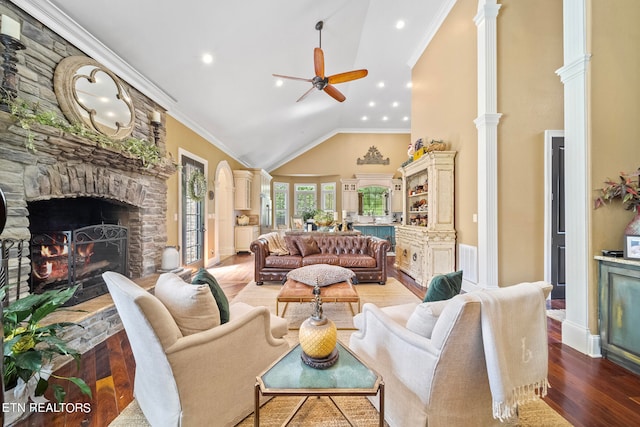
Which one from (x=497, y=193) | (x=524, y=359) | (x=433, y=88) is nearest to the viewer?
(x=524, y=359)

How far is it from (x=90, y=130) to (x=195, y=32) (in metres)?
1.63

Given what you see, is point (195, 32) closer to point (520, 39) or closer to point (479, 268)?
point (520, 39)

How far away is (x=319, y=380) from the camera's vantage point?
47.2 inches

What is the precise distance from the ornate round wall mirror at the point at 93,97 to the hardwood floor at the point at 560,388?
7.25 ft

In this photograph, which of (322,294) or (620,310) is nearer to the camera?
(620,310)

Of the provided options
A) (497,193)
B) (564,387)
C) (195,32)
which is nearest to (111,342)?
(195,32)

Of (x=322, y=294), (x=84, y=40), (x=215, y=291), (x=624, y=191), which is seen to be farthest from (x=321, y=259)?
(x=84, y=40)

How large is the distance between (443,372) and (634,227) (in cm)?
219

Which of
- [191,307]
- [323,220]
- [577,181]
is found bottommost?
[191,307]

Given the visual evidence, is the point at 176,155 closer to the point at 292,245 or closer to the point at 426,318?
the point at 292,245

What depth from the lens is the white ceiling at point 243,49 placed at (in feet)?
8.65

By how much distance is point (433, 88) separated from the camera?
4930 millimetres

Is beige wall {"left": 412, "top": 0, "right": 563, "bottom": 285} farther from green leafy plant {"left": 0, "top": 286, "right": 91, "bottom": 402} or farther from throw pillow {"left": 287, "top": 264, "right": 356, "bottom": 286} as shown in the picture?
green leafy plant {"left": 0, "top": 286, "right": 91, "bottom": 402}

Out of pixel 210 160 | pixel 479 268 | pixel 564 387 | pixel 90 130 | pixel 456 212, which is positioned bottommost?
pixel 564 387
